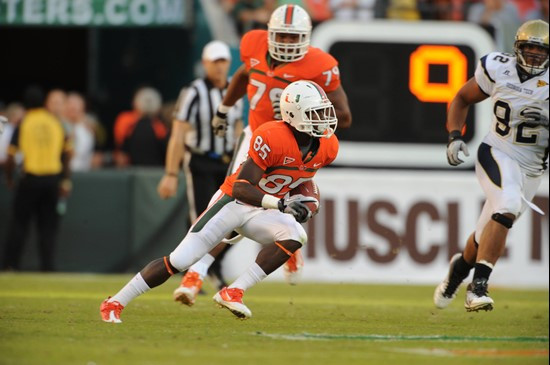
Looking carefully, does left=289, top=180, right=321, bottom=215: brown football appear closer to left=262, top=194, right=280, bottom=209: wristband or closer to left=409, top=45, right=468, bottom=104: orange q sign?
left=262, top=194, right=280, bottom=209: wristband

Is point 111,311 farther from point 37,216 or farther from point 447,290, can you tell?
point 37,216

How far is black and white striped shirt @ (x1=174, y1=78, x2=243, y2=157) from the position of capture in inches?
364

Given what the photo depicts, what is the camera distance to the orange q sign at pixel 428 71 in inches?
472

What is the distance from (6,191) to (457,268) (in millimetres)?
5961

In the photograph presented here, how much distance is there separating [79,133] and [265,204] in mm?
7259

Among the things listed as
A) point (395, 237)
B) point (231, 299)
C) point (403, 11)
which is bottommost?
point (395, 237)

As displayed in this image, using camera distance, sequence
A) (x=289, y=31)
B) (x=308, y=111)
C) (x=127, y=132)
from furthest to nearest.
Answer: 1. (x=127, y=132)
2. (x=289, y=31)
3. (x=308, y=111)

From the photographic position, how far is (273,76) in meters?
7.99

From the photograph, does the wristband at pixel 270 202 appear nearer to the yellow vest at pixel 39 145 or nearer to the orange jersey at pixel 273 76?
the orange jersey at pixel 273 76

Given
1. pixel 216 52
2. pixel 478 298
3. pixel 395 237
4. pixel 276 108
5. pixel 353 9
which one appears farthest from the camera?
pixel 353 9

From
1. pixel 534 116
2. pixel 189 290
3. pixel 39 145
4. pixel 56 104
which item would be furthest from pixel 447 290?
pixel 56 104

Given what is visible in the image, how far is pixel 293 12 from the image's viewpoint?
7.93m

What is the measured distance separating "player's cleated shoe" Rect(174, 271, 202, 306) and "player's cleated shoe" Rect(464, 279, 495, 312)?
172cm

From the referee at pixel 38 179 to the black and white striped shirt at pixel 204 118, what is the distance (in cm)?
314
